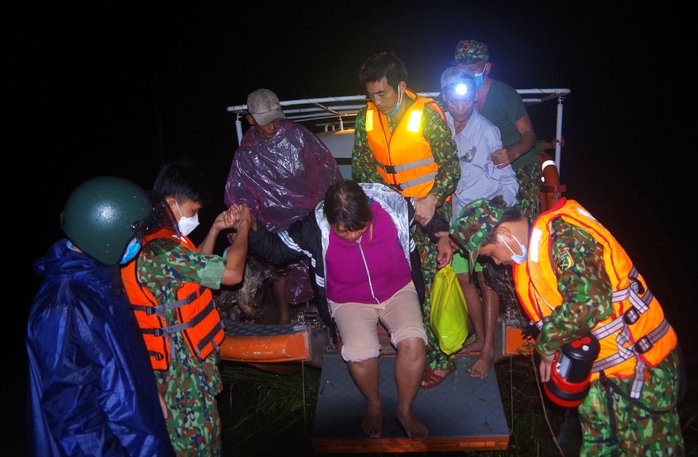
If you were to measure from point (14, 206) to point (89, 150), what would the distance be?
2339 mm

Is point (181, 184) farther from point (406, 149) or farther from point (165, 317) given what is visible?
point (406, 149)

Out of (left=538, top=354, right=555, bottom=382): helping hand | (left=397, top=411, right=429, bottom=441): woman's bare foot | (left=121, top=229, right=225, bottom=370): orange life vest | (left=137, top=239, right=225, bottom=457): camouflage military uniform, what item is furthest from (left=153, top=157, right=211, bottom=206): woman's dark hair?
(left=538, top=354, right=555, bottom=382): helping hand

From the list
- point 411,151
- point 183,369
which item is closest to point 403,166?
point 411,151

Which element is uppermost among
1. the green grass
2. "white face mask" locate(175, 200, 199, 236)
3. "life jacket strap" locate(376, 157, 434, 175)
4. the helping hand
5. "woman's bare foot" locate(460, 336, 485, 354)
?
"life jacket strap" locate(376, 157, 434, 175)

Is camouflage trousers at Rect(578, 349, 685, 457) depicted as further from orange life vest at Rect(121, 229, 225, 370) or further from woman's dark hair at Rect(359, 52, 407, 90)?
woman's dark hair at Rect(359, 52, 407, 90)

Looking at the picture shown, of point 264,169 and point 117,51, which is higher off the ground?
point 117,51

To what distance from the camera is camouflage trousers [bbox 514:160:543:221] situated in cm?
441

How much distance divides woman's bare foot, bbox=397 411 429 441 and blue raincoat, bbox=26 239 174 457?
1.53 meters

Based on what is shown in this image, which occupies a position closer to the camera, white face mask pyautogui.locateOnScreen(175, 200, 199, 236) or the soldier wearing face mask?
white face mask pyautogui.locateOnScreen(175, 200, 199, 236)

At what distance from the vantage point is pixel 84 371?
7.57ft

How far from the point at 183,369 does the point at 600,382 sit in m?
1.96

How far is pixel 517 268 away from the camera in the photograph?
289 centimetres

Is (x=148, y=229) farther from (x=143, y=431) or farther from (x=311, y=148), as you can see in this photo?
(x=311, y=148)

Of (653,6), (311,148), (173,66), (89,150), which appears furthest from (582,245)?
(653,6)
